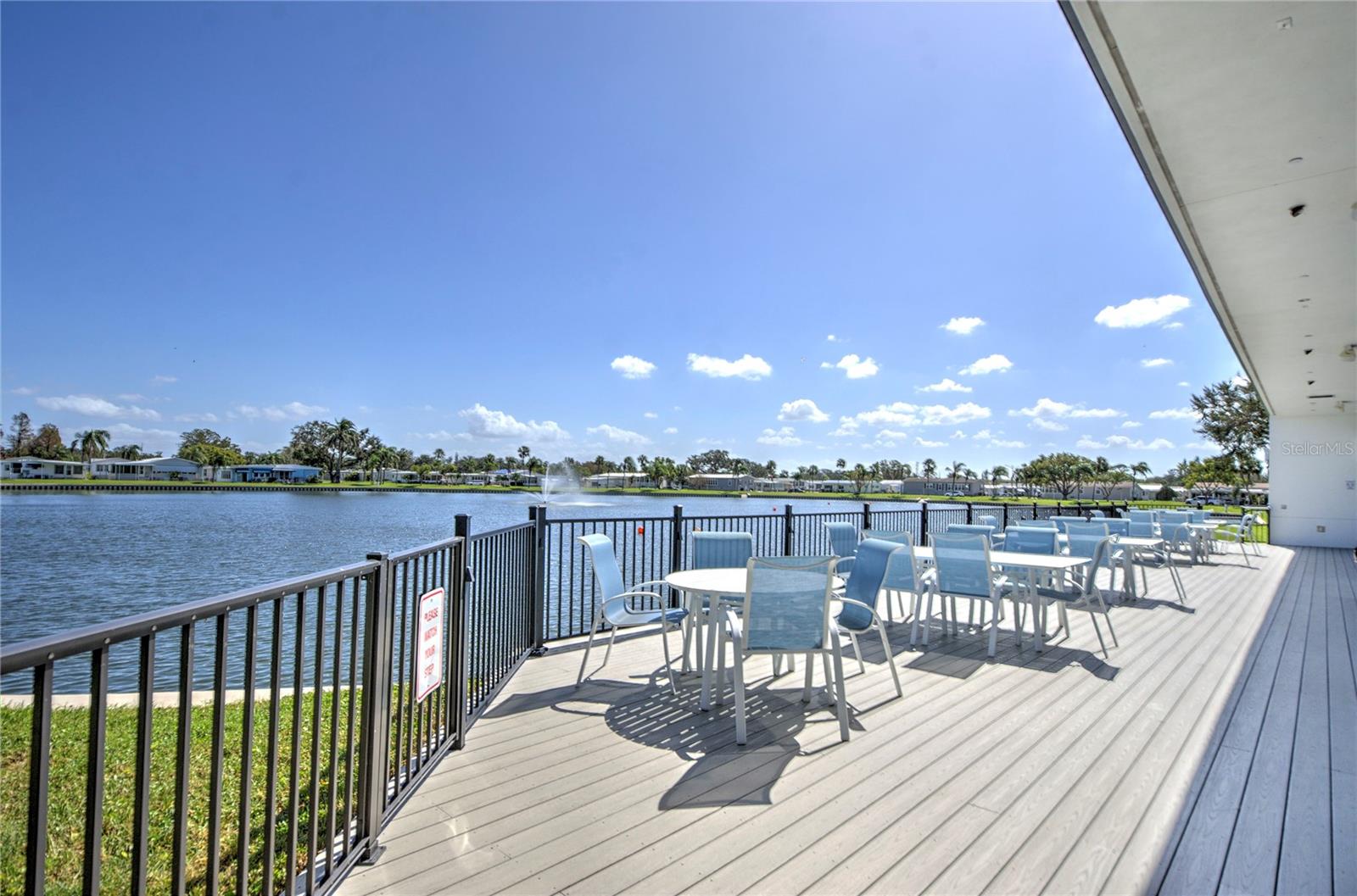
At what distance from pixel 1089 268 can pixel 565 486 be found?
169ft

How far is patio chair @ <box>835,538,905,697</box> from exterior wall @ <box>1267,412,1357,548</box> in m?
16.8

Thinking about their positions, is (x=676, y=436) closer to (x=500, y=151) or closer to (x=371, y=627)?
(x=500, y=151)

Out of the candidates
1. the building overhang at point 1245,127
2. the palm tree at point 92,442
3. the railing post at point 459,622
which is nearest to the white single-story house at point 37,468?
the palm tree at point 92,442

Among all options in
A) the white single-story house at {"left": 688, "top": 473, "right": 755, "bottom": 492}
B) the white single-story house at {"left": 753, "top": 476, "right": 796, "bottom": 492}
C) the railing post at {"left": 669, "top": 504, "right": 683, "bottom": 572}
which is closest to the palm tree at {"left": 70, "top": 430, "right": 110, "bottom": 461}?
the white single-story house at {"left": 688, "top": 473, "right": 755, "bottom": 492}

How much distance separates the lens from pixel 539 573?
4328 millimetres

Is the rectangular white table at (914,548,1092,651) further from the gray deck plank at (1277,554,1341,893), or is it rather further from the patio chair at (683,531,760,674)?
the patio chair at (683,531,760,674)

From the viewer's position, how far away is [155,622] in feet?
3.68

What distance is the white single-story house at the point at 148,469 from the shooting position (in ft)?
240

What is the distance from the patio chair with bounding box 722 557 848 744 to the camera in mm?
2895

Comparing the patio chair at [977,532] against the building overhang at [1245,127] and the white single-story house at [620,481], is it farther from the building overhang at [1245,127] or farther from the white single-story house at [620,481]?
the white single-story house at [620,481]

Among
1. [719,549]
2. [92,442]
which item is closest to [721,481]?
[92,442]

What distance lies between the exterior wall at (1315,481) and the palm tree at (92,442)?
10460cm

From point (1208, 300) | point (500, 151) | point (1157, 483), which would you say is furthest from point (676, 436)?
point (1208, 300)

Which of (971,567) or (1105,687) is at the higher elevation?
(971,567)
